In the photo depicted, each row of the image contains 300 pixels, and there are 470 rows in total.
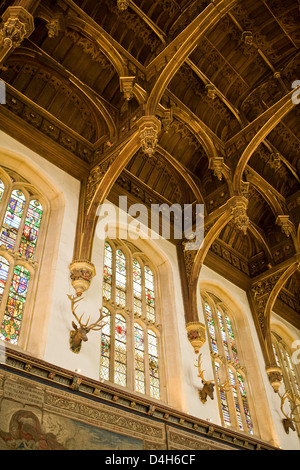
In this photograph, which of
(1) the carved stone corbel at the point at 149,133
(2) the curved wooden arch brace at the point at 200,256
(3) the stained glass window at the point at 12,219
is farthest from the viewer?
(2) the curved wooden arch brace at the point at 200,256

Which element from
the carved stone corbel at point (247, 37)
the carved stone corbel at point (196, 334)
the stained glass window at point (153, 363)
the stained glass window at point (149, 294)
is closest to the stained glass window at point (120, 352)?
the stained glass window at point (153, 363)

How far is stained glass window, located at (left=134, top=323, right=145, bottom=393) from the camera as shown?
9453 millimetres

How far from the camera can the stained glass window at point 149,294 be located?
11.1 metres

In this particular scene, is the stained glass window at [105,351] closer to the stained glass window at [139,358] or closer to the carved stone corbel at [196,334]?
the stained glass window at [139,358]

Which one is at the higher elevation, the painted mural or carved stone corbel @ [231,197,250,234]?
carved stone corbel @ [231,197,250,234]

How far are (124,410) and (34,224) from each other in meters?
4.29

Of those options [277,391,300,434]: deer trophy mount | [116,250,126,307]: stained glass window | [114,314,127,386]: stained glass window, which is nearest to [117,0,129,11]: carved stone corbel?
[116,250,126,307]: stained glass window

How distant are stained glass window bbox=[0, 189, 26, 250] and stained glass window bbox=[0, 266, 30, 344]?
60 centimetres

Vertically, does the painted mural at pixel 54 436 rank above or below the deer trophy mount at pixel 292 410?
below

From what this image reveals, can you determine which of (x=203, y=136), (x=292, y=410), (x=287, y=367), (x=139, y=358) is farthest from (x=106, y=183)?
(x=287, y=367)

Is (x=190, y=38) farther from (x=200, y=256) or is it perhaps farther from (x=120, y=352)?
(x=120, y=352)

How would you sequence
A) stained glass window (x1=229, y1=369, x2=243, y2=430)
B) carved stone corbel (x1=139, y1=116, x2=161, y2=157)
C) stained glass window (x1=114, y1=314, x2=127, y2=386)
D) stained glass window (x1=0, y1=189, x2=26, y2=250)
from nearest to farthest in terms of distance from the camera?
stained glass window (x1=0, y1=189, x2=26, y2=250) → stained glass window (x1=114, y1=314, x2=127, y2=386) → carved stone corbel (x1=139, y1=116, x2=161, y2=157) → stained glass window (x1=229, y1=369, x2=243, y2=430)

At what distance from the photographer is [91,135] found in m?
12.0

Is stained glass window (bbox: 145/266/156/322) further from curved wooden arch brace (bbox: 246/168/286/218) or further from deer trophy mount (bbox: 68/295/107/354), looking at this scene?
curved wooden arch brace (bbox: 246/168/286/218)
